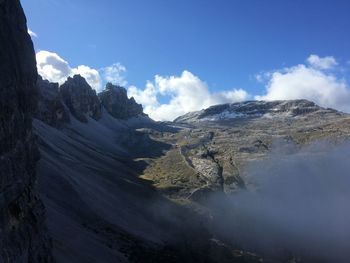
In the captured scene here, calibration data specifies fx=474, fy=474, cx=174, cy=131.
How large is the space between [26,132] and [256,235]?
6244 cm

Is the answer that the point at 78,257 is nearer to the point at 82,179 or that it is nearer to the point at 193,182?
the point at 82,179

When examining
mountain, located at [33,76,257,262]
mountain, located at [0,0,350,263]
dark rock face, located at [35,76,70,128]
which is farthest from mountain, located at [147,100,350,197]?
dark rock face, located at [35,76,70,128]

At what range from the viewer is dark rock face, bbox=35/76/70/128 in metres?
163

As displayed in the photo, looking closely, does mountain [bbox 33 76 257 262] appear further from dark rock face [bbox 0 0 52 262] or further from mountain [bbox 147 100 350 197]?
dark rock face [bbox 0 0 52 262]

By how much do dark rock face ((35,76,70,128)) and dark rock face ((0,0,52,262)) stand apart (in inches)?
4486

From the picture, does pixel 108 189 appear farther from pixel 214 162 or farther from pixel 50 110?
pixel 50 110

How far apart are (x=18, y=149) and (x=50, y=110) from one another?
13180 cm

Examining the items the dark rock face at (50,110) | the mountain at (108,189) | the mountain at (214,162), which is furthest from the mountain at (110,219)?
the dark rock face at (50,110)

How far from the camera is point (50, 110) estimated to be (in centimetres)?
16962

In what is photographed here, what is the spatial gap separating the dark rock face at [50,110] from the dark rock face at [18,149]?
113934mm

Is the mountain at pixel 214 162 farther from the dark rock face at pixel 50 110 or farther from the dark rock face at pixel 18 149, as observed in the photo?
the dark rock face at pixel 18 149

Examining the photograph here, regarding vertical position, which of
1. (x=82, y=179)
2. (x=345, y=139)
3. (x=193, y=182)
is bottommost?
(x=82, y=179)

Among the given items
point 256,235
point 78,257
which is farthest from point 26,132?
point 256,235

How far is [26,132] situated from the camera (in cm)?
4500
